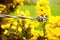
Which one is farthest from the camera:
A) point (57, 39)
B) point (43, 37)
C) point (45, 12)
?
point (45, 12)

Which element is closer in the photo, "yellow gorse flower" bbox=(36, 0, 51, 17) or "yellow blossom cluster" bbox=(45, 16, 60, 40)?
"yellow blossom cluster" bbox=(45, 16, 60, 40)

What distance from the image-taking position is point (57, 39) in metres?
3.05

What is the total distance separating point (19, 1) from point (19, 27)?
4.32ft

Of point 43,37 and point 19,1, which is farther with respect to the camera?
point 19,1

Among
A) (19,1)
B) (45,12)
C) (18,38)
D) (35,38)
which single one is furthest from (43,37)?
(19,1)

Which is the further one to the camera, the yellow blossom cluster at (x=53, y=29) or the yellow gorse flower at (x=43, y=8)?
A: the yellow gorse flower at (x=43, y=8)

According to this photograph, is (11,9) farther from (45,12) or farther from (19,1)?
(45,12)

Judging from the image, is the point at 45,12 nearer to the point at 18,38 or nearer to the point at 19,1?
the point at 19,1

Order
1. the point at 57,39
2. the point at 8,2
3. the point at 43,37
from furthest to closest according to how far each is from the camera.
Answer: the point at 8,2 < the point at 43,37 < the point at 57,39

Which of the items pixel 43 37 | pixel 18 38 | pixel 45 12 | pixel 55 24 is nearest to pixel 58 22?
pixel 55 24

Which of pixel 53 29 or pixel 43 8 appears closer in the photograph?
pixel 53 29

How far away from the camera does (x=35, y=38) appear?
3623 mm

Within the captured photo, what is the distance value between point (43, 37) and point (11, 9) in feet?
5.51

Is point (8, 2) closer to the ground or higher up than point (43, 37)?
higher up
